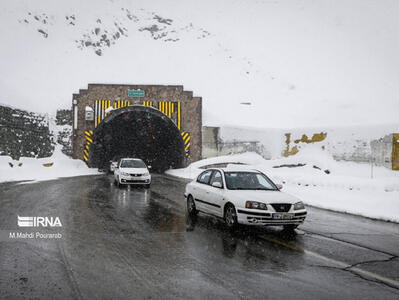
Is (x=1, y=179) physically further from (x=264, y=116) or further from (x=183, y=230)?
(x=264, y=116)

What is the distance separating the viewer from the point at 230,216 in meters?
8.50

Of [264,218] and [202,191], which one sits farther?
[202,191]

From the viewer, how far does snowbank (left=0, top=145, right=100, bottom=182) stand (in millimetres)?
23870

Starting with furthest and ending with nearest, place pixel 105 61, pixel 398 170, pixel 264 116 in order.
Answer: pixel 105 61, pixel 264 116, pixel 398 170

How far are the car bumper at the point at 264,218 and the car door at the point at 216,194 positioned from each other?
0.84m

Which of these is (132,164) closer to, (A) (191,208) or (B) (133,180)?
(B) (133,180)

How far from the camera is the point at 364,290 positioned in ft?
15.5

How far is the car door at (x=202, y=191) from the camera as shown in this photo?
9.75m

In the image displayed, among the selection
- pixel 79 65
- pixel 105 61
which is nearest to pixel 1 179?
pixel 79 65

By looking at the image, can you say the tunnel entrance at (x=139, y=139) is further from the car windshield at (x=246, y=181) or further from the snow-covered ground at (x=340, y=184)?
the car windshield at (x=246, y=181)

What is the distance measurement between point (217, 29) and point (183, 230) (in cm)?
11095

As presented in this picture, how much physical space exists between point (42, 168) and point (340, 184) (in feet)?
68.3

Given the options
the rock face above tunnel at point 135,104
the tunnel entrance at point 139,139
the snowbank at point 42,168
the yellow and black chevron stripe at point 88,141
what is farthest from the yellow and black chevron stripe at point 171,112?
the snowbank at point 42,168

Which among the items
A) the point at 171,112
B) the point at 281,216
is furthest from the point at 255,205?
the point at 171,112
